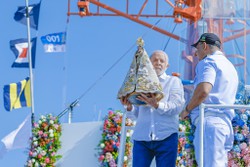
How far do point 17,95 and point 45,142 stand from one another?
4.41 m

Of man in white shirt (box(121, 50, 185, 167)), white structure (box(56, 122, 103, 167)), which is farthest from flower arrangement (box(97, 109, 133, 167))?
man in white shirt (box(121, 50, 185, 167))

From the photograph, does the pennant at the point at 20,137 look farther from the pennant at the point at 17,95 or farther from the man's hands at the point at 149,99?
the man's hands at the point at 149,99

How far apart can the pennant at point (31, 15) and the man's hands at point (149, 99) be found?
40.5 ft

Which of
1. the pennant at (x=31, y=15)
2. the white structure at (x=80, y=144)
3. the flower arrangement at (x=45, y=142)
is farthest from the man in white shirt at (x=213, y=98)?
the pennant at (x=31, y=15)

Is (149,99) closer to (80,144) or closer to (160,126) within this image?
(160,126)

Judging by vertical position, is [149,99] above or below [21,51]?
below

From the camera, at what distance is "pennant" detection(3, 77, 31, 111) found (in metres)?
14.9

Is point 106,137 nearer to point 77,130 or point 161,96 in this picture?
point 77,130

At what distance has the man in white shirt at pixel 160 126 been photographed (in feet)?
17.4

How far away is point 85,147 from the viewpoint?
1051 centimetres

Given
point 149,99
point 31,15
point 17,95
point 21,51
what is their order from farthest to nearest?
point 31,15
point 21,51
point 17,95
point 149,99

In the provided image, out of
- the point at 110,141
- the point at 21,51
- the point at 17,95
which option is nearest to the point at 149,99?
the point at 110,141

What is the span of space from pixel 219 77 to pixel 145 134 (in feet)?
2.78

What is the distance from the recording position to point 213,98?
510 cm
